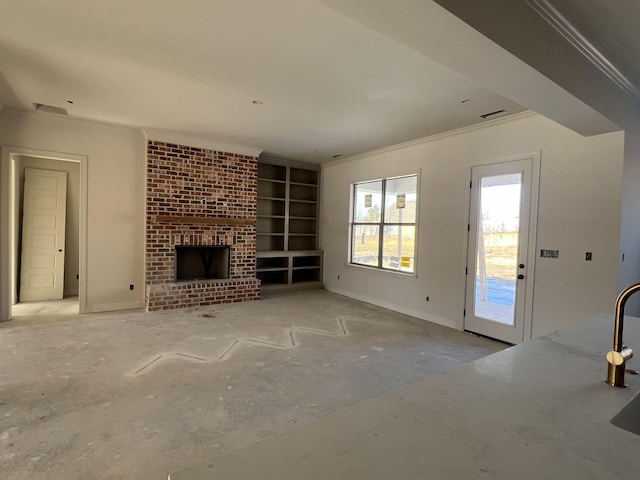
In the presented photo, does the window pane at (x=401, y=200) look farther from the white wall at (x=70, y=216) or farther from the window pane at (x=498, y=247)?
the white wall at (x=70, y=216)

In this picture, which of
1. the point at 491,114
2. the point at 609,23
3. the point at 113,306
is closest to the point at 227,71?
the point at 609,23

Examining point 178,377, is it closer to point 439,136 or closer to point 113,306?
point 113,306

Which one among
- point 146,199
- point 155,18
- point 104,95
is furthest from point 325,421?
point 146,199

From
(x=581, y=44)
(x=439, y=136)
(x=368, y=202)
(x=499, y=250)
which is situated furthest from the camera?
(x=368, y=202)

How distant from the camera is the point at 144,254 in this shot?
5.30m

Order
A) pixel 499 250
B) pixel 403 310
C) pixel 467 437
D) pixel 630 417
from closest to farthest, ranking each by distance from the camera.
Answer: pixel 467 437, pixel 630 417, pixel 499 250, pixel 403 310

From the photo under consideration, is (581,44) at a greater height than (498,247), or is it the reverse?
(581,44)

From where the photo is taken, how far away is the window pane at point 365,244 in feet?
20.1

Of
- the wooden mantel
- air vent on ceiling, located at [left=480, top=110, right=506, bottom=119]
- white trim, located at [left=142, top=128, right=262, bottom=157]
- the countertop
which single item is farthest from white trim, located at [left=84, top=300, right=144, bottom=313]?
air vent on ceiling, located at [left=480, top=110, right=506, bottom=119]

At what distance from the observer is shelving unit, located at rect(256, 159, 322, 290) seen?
22.8 ft

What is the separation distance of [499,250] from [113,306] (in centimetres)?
550

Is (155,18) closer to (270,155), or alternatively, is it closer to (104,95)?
(104,95)

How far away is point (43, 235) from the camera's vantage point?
5.57m

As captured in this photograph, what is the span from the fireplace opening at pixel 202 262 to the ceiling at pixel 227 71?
83.4 inches
